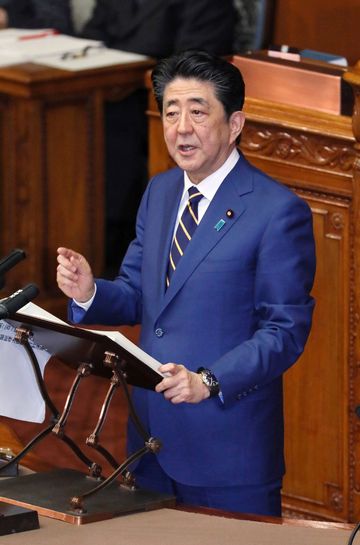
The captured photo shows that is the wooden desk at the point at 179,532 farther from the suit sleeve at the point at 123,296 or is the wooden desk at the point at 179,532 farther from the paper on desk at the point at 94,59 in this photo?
the paper on desk at the point at 94,59

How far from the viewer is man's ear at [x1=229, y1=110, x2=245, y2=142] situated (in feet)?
9.92

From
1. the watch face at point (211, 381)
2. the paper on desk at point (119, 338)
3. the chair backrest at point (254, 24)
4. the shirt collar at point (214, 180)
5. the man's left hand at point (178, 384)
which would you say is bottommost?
the chair backrest at point (254, 24)

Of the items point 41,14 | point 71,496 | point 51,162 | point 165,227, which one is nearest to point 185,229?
point 165,227

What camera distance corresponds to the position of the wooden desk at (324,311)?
4000 mm

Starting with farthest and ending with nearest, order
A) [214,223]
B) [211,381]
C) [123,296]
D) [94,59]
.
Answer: [94,59]
[123,296]
[214,223]
[211,381]

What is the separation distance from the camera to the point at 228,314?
302cm

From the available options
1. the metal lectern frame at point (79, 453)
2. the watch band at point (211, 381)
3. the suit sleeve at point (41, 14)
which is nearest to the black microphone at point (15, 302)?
the metal lectern frame at point (79, 453)

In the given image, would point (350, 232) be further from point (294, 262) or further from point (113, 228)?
point (113, 228)

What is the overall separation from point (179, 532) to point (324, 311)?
4.90ft

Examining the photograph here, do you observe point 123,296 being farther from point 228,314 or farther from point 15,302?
point 15,302

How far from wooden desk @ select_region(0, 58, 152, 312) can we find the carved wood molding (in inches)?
71.6

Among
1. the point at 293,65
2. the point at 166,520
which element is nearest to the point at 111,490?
the point at 166,520

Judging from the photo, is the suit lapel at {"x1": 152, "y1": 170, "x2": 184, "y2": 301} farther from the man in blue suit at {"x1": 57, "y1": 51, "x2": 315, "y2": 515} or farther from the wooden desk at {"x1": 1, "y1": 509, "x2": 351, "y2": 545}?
the wooden desk at {"x1": 1, "y1": 509, "x2": 351, "y2": 545}

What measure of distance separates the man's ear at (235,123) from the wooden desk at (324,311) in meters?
0.92
